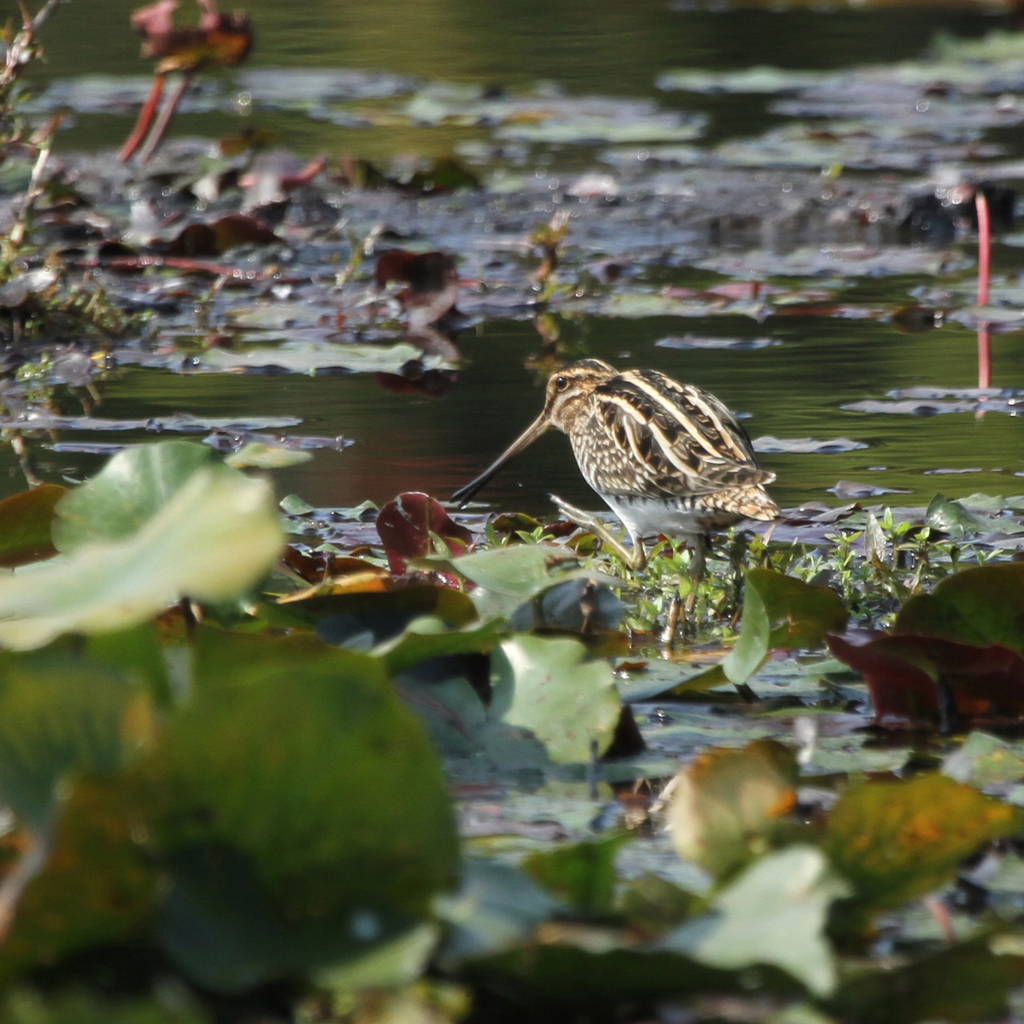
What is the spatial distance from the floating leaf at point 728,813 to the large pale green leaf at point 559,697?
68 centimetres

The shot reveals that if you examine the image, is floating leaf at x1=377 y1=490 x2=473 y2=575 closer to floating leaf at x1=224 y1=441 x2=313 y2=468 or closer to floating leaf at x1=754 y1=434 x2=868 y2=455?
floating leaf at x1=224 y1=441 x2=313 y2=468

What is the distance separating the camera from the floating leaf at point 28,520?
3221 mm

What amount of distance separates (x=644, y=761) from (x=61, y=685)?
1389 millimetres

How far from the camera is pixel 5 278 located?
702cm

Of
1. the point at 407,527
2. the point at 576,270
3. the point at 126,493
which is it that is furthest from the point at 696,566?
the point at 576,270

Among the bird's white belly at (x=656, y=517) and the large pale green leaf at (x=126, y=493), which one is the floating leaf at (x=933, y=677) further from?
the bird's white belly at (x=656, y=517)

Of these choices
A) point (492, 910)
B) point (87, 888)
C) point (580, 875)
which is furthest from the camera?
point (580, 875)

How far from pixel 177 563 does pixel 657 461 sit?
3.00m

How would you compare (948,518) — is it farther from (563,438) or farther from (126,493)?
(563,438)

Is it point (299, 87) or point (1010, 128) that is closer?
point (1010, 128)

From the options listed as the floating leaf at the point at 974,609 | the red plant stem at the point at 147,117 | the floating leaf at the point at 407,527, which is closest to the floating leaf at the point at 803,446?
the floating leaf at the point at 407,527

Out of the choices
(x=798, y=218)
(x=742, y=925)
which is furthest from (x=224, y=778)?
(x=798, y=218)

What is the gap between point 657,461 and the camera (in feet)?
15.6

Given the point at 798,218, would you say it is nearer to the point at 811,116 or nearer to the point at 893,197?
the point at 893,197
